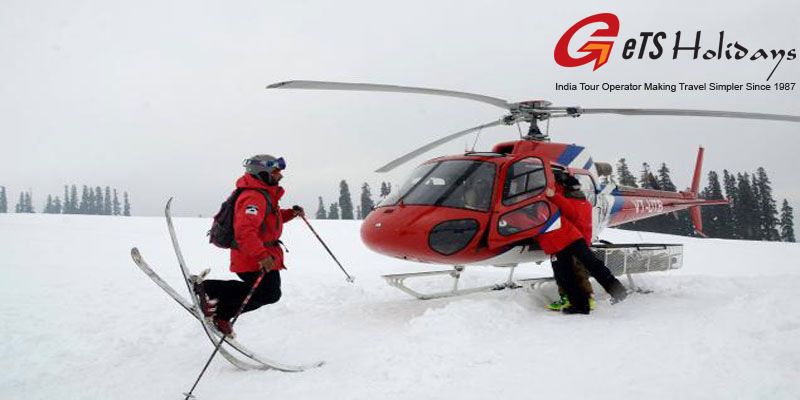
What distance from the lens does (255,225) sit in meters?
4.75

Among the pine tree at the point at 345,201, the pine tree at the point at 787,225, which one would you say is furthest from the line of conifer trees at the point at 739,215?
the pine tree at the point at 345,201

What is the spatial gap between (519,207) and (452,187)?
891 mm

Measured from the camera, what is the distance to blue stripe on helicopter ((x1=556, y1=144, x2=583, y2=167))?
797 centimetres

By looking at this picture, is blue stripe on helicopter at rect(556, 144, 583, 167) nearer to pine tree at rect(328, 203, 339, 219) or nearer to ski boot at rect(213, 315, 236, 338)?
ski boot at rect(213, 315, 236, 338)

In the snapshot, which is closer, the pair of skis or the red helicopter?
the pair of skis

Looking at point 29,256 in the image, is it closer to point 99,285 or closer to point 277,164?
point 99,285

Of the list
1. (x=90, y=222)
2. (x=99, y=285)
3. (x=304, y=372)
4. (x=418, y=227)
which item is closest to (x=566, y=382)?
(x=304, y=372)

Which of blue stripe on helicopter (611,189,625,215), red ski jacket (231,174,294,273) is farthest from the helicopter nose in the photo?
blue stripe on helicopter (611,189,625,215)

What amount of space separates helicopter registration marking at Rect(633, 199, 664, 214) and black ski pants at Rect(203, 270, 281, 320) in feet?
24.2

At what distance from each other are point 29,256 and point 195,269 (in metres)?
3.38

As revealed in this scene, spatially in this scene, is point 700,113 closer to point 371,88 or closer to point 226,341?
point 371,88

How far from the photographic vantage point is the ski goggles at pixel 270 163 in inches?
198

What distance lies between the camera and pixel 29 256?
1085cm

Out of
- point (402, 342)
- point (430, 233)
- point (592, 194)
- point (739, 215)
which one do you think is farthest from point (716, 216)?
point (402, 342)
